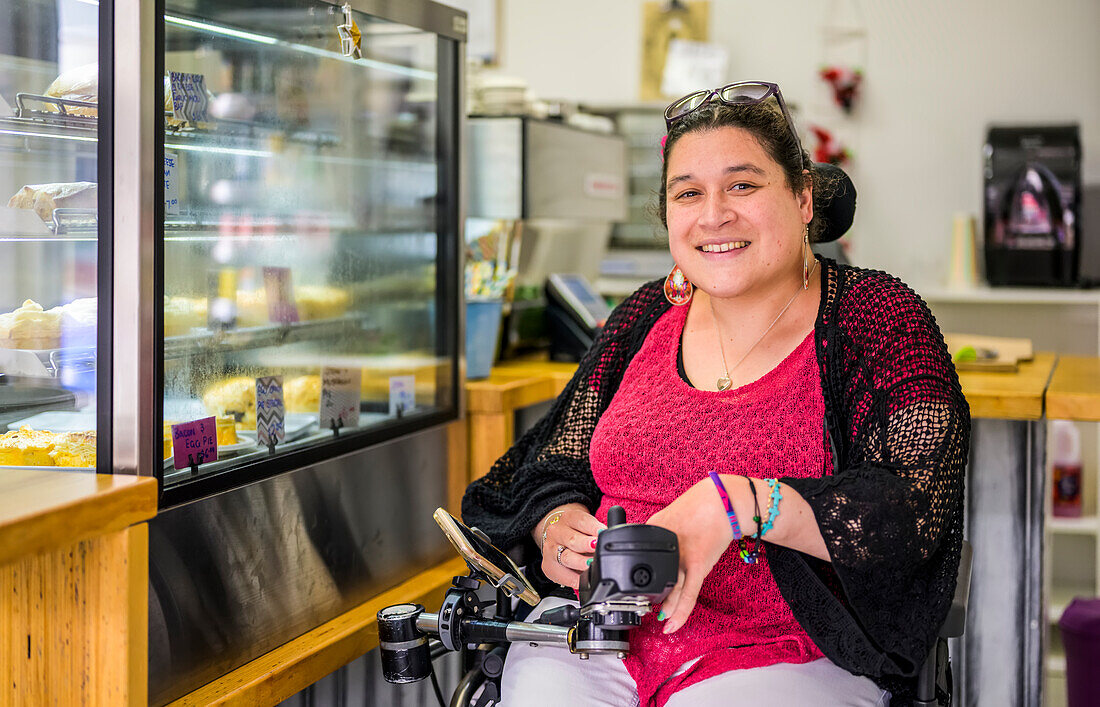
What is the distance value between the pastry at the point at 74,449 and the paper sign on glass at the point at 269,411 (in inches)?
13.7

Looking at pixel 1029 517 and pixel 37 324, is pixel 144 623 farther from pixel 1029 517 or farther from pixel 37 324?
pixel 1029 517

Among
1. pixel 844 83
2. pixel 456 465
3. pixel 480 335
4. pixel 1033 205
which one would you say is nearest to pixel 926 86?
pixel 844 83

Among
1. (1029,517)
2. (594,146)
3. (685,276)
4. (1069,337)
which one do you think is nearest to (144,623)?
(685,276)

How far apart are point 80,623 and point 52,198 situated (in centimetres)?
62

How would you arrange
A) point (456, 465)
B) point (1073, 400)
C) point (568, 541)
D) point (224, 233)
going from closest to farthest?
point (568, 541)
point (224, 233)
point (1073, 400)
point (456, 465)

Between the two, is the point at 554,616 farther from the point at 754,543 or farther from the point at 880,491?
the point at 880,491

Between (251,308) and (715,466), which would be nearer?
(715,466)

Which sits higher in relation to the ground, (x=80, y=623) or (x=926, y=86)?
(x=926, y=86)

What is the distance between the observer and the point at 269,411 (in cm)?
196

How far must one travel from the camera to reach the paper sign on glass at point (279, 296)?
1993 millimetres

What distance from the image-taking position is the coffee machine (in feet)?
12.9

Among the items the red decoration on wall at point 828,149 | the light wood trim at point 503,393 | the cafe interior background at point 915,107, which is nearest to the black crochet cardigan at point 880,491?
the light wood trim at point 503,393

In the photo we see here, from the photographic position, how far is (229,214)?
6.11 ft

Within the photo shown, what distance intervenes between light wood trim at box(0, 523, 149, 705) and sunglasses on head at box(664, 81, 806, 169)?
105 centimetres
